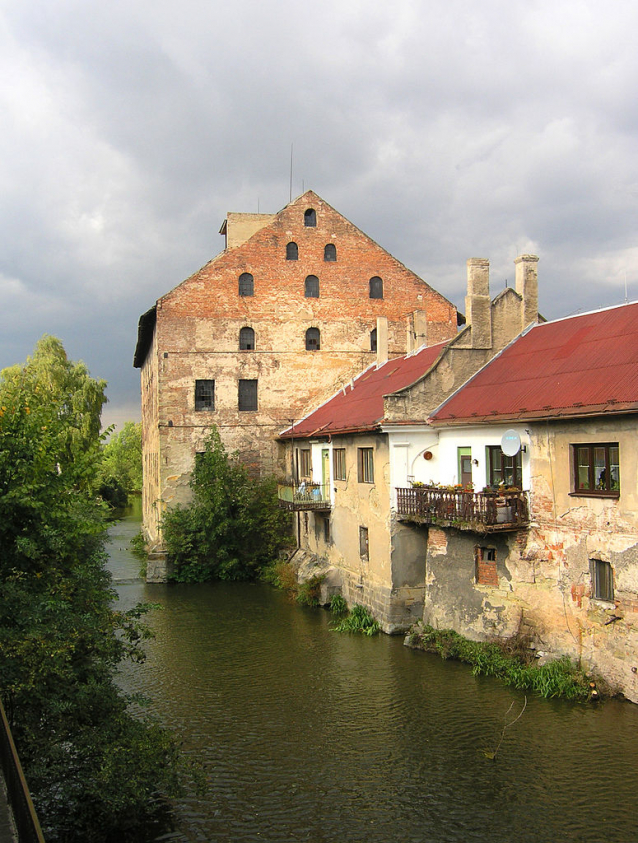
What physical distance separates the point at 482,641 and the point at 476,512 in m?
3.21

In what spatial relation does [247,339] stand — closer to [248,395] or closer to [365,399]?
[248,395]

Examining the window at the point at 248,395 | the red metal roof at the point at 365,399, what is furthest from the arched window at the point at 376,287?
the window at the point at 248,395

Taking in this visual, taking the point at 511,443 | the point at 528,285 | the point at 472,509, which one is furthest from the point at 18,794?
the point at 528,285

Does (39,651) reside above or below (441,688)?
above

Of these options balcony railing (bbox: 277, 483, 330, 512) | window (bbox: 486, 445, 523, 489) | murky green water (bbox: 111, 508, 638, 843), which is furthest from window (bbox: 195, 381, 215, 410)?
window (bbox: 486, 445, 523, 489)

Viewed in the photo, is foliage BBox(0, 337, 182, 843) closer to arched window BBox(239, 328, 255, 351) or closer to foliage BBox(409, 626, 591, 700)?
foliage BBox(409, 626, 591, 700)

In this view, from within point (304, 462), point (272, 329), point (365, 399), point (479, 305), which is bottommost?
point (304, 462)

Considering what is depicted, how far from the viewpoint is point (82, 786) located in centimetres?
922

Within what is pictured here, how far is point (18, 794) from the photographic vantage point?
21.1ft

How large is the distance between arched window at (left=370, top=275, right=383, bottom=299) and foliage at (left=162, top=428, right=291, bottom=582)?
9992 mm

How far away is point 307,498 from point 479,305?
9.69m

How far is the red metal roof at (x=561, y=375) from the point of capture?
15.3m

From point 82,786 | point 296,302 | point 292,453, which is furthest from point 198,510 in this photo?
point 82,786

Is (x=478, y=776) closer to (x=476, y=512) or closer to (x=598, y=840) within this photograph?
(x=598, y=840)
